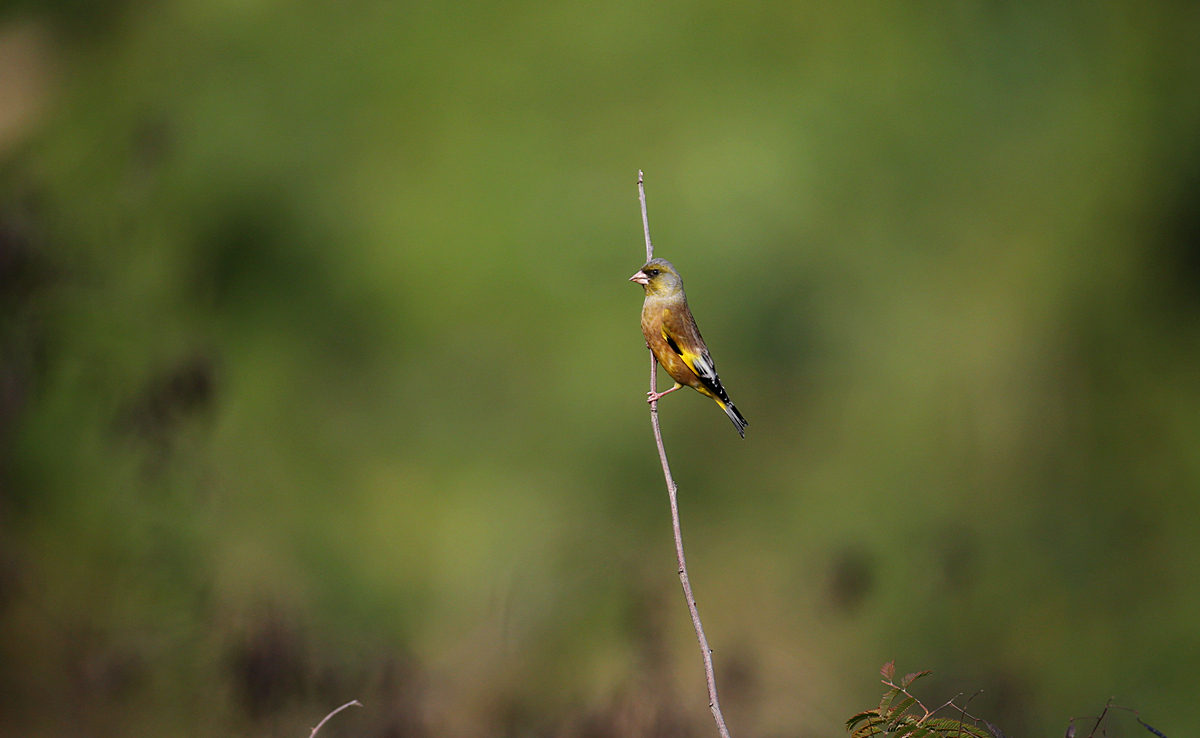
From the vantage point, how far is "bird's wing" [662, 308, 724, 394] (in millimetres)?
3295

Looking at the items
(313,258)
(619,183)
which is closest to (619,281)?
(619,183)

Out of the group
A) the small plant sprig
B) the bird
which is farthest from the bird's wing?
the small plant sprig

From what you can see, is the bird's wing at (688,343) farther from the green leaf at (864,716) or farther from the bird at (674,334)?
the green leaf at (864,716)

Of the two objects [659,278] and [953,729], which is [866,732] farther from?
[659,278]

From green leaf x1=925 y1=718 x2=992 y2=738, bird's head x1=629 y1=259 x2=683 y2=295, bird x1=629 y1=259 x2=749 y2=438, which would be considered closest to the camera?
green leaf x1=925 y1=718 x2=992 y2=738

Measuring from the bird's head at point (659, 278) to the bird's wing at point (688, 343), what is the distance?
10 cm

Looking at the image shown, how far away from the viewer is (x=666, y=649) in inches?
205

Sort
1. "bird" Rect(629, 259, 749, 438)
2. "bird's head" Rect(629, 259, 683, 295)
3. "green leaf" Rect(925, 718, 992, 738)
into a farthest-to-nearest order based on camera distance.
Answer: "bird" Rect(629, 259, 749, 438) < "bird's head" Rect(629, 259, 683, 295) < "green leaf" Rect(925, 718, 992, 738)

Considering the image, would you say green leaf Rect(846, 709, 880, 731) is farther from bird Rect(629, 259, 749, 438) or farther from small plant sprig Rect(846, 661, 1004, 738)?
bird Rect(629, 259, 749, 438)

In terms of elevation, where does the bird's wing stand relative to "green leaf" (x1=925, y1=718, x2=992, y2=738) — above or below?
above

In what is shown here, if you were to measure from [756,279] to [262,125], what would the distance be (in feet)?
12.7

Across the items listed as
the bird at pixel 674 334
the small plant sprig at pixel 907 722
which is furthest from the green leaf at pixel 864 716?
the bird at pixel 674 334

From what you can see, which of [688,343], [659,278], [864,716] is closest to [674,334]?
[688,343]

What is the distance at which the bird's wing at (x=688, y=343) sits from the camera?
329 cm
